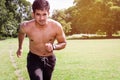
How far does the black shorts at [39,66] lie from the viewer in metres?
6.93

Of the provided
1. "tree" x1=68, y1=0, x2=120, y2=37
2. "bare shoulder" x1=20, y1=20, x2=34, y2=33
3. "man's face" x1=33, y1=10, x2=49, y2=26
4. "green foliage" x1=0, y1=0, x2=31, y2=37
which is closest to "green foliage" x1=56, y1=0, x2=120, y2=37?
"tree" x1=68, y1=0, x2=120, y2=37

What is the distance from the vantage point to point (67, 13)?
465 feet

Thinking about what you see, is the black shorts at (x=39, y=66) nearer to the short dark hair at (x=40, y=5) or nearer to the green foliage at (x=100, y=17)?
the short dark hair at (x=40, y=5)

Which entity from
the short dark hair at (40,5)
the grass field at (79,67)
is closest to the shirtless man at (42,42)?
the short dark hair at (40,5)

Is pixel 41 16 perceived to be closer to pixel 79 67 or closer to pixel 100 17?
pixel 79 67

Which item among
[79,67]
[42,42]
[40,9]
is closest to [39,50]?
[42,42]

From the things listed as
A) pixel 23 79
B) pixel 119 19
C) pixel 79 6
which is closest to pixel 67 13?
pixel 79 6

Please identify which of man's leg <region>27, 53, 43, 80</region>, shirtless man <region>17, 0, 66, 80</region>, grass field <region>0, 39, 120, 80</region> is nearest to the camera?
man's leg <region>27, 53, 43, 80</region>

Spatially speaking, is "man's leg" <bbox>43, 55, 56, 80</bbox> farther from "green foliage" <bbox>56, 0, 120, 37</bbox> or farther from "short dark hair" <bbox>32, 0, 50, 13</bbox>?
"green foliage" <bbox>56, 0, 120, 37</bbox>

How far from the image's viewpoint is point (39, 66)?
707 centimetres

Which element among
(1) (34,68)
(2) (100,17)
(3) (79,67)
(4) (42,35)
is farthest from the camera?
(2) (100,17)

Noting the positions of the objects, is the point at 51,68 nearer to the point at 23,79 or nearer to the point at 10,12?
the point at 23,79

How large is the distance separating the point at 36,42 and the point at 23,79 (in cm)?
735

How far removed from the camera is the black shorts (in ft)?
22.7
